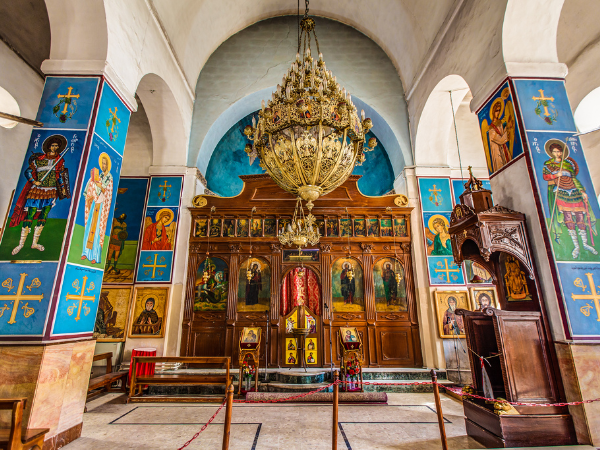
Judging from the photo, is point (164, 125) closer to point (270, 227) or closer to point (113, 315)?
point (270, 227)

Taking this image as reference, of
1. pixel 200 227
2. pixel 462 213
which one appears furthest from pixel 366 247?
pixel 200 227

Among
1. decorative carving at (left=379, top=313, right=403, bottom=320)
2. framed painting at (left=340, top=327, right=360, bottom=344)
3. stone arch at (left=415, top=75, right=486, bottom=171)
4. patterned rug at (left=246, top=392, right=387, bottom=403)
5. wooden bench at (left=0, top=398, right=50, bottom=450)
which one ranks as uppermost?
stone arch at (left=415, top=75, right=486, bottom=171)

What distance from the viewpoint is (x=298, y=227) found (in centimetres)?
735

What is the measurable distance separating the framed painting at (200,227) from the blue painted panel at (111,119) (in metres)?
3.65

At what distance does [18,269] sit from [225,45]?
867cm

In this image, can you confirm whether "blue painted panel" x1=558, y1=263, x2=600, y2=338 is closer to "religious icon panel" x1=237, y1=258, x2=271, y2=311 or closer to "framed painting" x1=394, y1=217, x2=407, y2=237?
"framed painting" x1=394, y1=217, x2=407, y2=237

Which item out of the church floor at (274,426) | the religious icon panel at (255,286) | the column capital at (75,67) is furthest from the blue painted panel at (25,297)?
the religious icon panel at (255,286)

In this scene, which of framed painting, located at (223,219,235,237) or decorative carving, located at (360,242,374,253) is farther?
framed painting, located at (223,219,235,237)

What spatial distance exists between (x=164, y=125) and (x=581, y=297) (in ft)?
30.2

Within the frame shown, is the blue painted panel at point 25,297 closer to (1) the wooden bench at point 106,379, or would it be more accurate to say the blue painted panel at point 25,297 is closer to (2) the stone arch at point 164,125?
(1) the wooden bench at point 106,379

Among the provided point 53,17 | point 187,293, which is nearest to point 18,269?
point 53,17

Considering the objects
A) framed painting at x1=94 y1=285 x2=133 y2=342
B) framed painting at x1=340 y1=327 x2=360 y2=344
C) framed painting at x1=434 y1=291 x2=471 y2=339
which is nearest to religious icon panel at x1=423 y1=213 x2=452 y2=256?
framed painting at x1=434 y1=291 x2=471 y2=339

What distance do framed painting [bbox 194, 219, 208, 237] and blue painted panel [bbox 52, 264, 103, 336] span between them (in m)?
4.05

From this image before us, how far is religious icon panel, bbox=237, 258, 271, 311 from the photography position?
8.24 m
